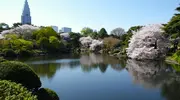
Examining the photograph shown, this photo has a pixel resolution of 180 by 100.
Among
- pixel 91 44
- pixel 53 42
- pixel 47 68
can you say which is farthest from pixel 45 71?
pixel 91 44

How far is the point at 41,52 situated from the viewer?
122ft

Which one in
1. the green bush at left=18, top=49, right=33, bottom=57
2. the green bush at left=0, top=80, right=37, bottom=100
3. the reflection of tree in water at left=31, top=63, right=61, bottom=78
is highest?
the green bush at left=18, top=49, right=33, bottom=57

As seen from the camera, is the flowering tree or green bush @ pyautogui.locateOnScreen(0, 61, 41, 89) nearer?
green bush @ pyautogui.locateOnScreen(0, 61, 41, 89)

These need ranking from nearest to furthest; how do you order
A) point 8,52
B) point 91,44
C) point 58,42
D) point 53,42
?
1. point 8,52
2. point 53,42
3. point 58,42
4. point 91,44

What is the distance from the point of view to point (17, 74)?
20.7 ft

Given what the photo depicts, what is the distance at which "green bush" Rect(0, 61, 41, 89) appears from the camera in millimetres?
6216

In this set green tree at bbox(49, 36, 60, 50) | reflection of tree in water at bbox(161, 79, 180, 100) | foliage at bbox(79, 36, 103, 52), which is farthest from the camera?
foliage at bbox(79, 36, 103, 52)

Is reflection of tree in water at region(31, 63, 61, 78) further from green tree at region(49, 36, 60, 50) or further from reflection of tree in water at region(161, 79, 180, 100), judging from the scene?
green tree at region(49, 36, 60, 50)

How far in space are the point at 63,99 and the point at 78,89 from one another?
2.01 meters

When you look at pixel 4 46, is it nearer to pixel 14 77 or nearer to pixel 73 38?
pixel 73 38

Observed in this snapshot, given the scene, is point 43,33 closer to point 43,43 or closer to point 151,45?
point 43,43

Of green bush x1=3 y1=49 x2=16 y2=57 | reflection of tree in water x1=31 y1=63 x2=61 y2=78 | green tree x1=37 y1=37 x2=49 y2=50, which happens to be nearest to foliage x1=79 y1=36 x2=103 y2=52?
green tree x1=37 y1=37 x2=49 y2=50

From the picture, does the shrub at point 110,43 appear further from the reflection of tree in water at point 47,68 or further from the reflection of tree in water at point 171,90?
the reflection of tree in water at point 171,90

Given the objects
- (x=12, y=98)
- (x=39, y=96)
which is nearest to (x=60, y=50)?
(x=39, y=96)
